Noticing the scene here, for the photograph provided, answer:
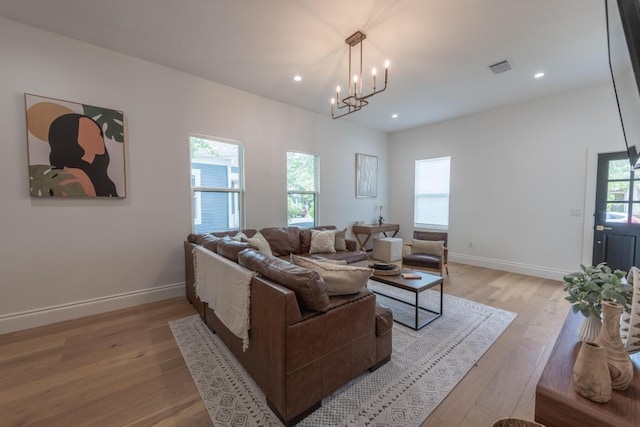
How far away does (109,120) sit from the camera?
288 centimetres

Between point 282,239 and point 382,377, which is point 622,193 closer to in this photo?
point 382,377

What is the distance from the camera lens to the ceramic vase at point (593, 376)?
89 centimetres

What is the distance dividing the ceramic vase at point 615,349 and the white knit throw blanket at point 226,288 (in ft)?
5.71

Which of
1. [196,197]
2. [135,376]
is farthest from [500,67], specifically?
[135,376]

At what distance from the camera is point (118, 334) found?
2473 mm

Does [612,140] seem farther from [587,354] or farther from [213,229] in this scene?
[213,229]

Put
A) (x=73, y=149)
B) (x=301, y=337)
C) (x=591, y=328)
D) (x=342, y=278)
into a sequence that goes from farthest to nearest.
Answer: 1. (x=73, y=149)
2. (x=342, y=278)
3. (x=301, y=337)
4. (x=591, y=328)

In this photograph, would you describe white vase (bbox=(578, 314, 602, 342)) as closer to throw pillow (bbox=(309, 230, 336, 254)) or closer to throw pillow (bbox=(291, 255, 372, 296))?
throw pillow (bbox=(291, 255, 372, 296))

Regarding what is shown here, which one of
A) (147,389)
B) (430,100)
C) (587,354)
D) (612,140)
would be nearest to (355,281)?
(587,354)

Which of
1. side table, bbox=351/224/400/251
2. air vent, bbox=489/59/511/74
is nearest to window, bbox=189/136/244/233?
side table, bbox=351/224/400/251

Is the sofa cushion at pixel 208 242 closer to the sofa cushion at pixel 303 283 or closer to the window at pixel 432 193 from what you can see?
the sofa cushion at pixel 303 283

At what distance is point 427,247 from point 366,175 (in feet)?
7.70

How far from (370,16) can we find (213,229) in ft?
10.7

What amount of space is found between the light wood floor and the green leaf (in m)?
2.04
